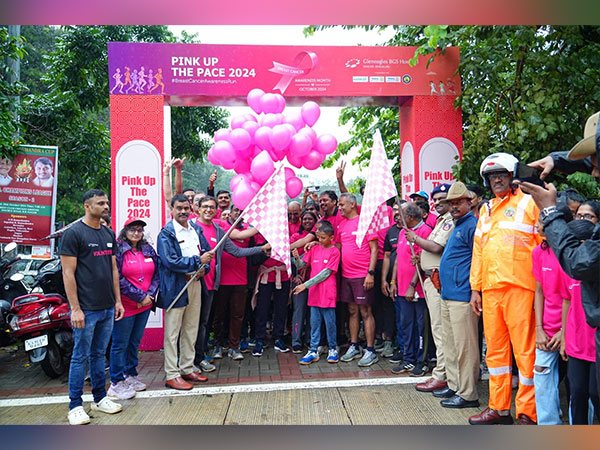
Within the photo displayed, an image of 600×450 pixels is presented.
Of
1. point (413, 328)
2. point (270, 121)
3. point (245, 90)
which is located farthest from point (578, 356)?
point (245, 90)

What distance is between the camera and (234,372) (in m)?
6.10

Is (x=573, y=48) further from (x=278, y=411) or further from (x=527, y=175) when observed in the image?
(x=278, y=411)

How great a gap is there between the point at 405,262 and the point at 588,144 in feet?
→ 11.7

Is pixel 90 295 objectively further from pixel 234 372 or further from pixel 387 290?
pixel 387 290

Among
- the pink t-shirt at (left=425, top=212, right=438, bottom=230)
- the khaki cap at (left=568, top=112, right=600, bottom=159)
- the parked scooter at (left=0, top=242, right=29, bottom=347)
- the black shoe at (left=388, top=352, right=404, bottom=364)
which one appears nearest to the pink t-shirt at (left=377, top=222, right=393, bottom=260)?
the pink t-shirt at (left=425, top=212, right=438, bottom=230)

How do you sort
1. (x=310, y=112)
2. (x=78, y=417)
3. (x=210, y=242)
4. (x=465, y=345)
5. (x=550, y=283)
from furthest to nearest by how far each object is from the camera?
(x=310, y=112) → (x=210, y=242) → (x=465, y=345) → (x=78, y=417) → (x=550, y=283)

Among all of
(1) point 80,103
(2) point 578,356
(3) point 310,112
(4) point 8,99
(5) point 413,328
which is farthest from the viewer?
(1) point 80,103

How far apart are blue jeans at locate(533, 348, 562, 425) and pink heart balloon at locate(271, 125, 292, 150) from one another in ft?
12.9

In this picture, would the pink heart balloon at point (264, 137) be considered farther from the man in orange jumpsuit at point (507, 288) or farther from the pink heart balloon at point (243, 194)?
the man in orange jumpsuit at point (507, 288)

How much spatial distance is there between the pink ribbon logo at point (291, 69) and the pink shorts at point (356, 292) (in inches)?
114

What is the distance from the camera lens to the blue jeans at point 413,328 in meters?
5.96

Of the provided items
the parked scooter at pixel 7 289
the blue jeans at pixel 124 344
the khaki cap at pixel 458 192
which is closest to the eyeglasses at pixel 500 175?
the khaki cap at pixel 458 192

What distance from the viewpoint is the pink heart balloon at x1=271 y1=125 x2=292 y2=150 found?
659 cm

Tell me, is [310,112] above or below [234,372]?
above
